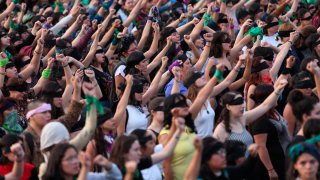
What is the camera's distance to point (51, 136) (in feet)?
29.0

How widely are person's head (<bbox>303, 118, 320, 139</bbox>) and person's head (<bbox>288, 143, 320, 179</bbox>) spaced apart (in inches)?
20.8

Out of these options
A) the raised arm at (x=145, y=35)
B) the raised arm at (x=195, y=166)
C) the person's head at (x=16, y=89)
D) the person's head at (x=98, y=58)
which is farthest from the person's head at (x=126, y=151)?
the raised arm at (x=145, y=35)

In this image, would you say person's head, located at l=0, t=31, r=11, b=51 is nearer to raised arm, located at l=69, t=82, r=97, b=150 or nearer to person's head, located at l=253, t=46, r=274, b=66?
person's head, located at l=253, t=46, r=274, b=66

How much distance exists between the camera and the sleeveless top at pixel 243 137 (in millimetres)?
10039

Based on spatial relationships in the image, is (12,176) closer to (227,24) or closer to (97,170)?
(97,170)

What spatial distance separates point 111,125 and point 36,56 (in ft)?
11.9

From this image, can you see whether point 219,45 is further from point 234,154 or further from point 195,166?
point 195,166

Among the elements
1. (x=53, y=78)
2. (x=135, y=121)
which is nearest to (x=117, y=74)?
(x=53, y=78)

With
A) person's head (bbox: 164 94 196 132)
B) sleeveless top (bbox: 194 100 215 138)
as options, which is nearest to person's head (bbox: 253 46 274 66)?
sleeveless top (bbox: 194 100 215 138)

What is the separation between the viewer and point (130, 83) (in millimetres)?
10406

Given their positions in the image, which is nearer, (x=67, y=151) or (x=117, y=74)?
(x=67, y=151)

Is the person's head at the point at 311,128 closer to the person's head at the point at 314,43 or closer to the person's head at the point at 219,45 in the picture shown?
the person's head at the point at 219,45

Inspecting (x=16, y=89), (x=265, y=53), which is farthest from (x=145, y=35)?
(x=16, y=89)

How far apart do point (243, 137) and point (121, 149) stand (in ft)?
6.28
